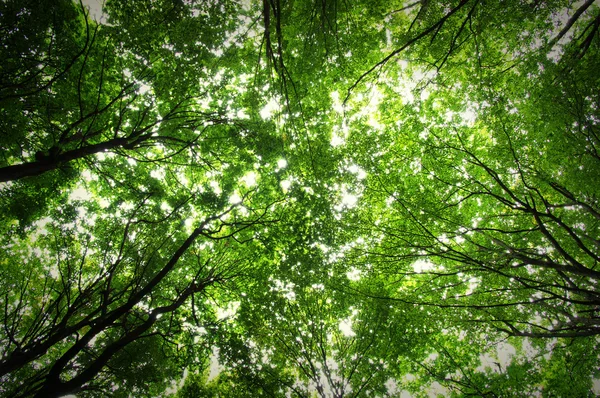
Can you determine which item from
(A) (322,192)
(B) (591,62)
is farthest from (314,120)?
(B) (591,62)

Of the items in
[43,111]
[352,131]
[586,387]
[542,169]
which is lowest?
[586,387]

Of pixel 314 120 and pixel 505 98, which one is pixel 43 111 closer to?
pixel 314 120

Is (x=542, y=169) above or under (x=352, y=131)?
under

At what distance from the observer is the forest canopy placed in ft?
15.4

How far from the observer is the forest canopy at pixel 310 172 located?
15.4 feet

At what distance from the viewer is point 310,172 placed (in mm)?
7176

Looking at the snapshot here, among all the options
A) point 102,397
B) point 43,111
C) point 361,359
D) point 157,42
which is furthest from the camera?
point 102,397

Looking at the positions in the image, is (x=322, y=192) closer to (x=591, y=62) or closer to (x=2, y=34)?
(x=591, y=62)

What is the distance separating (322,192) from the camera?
22.3 feet

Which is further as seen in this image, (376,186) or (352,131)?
(352,131)

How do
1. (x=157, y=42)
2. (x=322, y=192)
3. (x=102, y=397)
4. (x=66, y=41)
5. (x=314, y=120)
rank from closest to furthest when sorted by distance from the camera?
(x=66, y=41) < (x=157, y=42) < (x=322, y=192) < (x=314, y=120) < (x=102, y=397)

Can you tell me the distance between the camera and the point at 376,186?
6.54 metres

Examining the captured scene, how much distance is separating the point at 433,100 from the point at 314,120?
3963 millimetres

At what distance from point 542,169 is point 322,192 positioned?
5198mm
